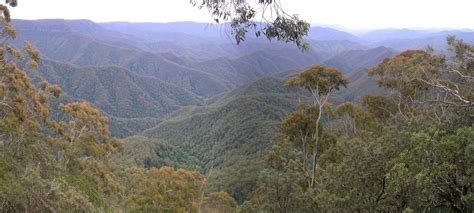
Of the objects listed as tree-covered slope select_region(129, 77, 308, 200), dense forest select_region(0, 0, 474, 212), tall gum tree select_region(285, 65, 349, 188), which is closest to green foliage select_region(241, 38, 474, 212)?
dense forest select_region(0, 0, 474, 212)

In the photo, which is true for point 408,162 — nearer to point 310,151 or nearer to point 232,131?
point 310,151

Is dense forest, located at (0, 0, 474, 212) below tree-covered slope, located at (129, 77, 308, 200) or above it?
above

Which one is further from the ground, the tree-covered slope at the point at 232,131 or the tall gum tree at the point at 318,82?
the tall gum tree at the point at 318,82

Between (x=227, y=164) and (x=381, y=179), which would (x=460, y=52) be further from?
(x=227, y=164)

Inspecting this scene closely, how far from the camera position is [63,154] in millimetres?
20672

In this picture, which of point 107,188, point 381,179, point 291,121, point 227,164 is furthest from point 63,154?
point 227,164

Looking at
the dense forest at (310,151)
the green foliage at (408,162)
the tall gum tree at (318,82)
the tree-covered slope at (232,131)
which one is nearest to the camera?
the green foliage at (408,162)

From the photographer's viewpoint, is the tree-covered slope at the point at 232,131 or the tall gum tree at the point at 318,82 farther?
the tree-covered slope at the point at 232,131

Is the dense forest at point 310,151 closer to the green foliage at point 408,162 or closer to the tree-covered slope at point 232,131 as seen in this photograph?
the green foliage at point 408,162

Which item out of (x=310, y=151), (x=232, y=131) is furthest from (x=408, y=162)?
(x=232, y=131)

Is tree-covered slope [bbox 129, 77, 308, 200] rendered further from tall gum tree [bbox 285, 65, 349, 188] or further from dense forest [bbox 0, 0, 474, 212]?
tall gum tree [bbox 285, 65, 349, 188]

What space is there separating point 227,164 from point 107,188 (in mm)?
64160

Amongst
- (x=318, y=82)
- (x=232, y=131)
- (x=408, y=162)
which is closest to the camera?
(x=408, y=162)

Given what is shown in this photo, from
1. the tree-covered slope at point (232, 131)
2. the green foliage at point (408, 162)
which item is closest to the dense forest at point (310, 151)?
the green foliage at point (408, 162)
